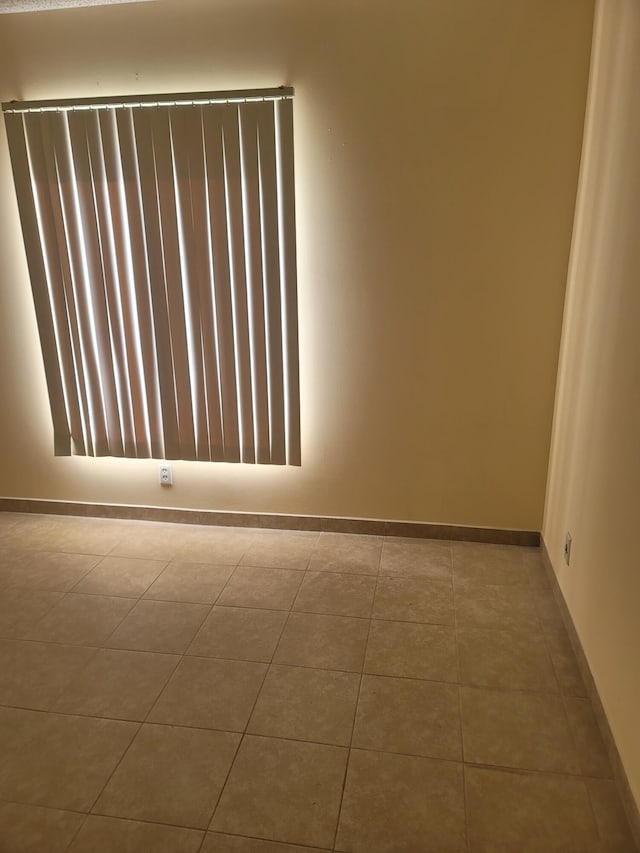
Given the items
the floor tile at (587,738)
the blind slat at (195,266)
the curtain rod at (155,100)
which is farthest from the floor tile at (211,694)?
the curtain rod at (155,100)

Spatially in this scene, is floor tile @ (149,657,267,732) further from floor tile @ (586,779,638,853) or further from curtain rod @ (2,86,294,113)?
A: curtain rod @ (2,86,294,113)

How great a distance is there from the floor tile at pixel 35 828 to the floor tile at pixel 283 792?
1.24 feet

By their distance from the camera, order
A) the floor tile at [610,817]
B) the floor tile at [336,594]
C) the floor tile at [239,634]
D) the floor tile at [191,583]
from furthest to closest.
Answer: the floor tile at [191,583]
the floor tile at [336,594]
the floor tile at [239,634]
the floor tile at [610,817]

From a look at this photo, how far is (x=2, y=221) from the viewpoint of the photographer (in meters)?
2.97

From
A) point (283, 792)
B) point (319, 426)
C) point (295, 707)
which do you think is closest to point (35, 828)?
point (283, 792)

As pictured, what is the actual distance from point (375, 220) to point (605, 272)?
1.08m

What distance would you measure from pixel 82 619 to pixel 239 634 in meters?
0.68

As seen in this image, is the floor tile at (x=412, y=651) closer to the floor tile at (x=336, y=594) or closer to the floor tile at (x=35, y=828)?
the floor tile at (x=336, y=594)

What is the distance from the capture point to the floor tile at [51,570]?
2670mm

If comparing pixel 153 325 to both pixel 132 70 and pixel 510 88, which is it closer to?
pixel 132 70

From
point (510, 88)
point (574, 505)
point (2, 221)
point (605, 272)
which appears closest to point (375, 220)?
point (510, 88)

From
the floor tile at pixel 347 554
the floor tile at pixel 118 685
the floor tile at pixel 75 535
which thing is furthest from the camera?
the floor tile at pixel 75 535

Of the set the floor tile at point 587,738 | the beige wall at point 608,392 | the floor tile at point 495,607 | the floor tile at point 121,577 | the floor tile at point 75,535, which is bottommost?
the floor tile at point 495,607

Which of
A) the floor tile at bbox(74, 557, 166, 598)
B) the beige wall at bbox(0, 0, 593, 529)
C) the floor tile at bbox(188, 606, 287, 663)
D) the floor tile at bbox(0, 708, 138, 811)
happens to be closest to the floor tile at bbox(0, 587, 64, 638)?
the floor tile at bbox(74, 557, 166, 598)
